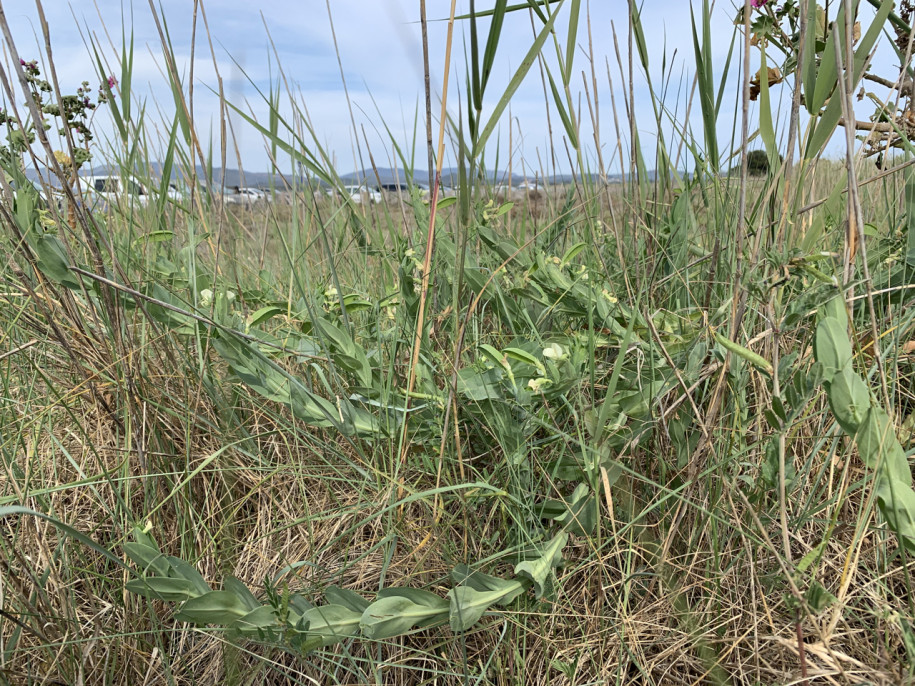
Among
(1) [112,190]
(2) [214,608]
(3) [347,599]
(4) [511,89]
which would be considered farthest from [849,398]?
(1) [112,190]

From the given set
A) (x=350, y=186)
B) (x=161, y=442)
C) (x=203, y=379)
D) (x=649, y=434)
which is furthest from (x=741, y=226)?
(x=350, y=186)

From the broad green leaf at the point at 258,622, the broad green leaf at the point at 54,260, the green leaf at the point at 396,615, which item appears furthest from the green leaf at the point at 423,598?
the broad green leaf at the point at 54,260

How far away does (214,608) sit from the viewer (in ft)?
2.24

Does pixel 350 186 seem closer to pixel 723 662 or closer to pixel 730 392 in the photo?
pixel 730 392

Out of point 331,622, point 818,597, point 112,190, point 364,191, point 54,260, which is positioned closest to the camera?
point 818,597

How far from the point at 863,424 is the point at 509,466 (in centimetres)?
37

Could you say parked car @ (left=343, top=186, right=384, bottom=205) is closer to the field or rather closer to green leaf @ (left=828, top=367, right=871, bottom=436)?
the field

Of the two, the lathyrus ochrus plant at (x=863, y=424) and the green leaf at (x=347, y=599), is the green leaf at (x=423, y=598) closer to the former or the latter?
the green leaf at (x=347, y=599)

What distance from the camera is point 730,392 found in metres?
0.92

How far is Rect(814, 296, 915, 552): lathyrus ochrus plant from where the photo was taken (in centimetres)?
64

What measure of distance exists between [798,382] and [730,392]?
0.70ft

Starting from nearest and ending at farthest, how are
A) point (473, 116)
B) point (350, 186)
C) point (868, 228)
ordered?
point (473, 116) < point (868, 228) < point (350, 186)

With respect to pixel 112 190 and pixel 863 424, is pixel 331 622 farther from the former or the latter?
pixel 112 190

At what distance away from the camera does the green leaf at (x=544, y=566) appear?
72 cm
